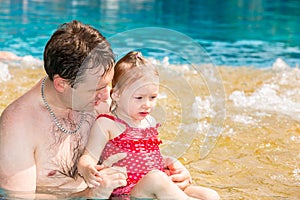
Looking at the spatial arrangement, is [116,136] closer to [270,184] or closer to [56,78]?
[56,78]

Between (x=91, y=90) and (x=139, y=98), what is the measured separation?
0.23 meters

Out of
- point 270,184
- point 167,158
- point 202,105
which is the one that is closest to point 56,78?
point 167,158

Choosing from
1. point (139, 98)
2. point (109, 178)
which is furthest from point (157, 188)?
point (139, 98)

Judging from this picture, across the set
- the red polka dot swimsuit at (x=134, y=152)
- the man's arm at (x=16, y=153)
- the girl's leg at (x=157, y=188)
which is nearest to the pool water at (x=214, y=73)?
the red polka dot swimsuit at (x=134, y=152)

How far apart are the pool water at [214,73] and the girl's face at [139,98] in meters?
0.19

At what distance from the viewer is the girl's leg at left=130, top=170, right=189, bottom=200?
2.91 metres


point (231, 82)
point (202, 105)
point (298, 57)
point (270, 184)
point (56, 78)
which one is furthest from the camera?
point (298, 57)

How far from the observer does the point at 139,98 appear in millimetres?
3021

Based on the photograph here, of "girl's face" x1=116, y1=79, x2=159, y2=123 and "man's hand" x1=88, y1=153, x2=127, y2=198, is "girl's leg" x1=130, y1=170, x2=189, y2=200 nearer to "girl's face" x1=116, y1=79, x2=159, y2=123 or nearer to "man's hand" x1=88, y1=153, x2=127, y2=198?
"man's hand" x1=88, y1=153, x2=127, y2=198

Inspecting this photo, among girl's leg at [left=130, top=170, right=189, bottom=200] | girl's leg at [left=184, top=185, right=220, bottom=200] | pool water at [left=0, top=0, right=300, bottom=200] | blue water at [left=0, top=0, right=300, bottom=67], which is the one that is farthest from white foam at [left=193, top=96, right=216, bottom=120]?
girl's leg at [left=130, top=170, right=189, bottom=200]

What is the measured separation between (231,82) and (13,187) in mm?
3996

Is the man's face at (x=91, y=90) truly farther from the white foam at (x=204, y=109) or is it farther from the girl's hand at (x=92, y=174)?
the white foam at (x=204, y=109)

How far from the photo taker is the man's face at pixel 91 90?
2916 mm

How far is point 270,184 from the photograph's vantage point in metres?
3.93
